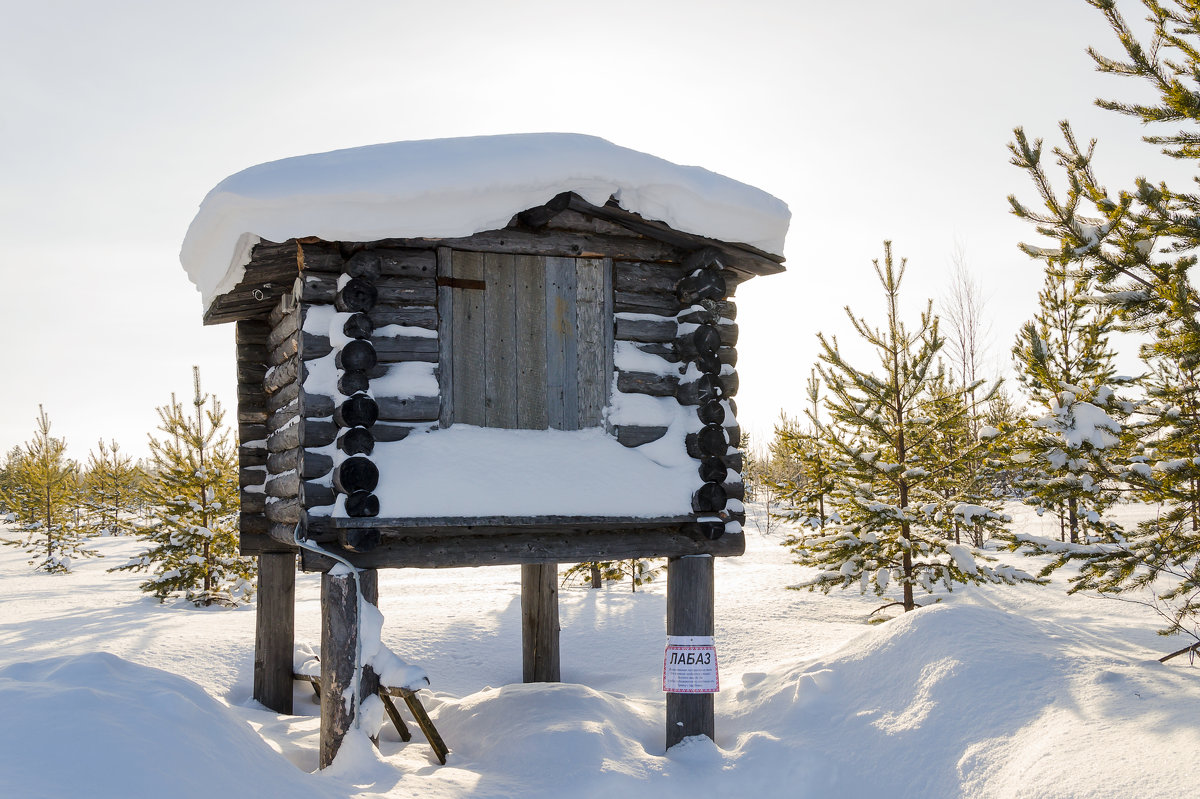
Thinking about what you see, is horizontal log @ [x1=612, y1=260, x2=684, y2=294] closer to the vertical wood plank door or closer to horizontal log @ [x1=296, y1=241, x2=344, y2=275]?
the vertical wood plank door

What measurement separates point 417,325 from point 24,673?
10.7 ft

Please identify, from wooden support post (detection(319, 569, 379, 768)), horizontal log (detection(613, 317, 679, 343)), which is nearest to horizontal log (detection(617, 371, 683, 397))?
horizontal log (detection(613, 317, 679, 343))

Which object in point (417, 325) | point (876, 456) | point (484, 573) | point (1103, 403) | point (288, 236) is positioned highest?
point (288, 236)

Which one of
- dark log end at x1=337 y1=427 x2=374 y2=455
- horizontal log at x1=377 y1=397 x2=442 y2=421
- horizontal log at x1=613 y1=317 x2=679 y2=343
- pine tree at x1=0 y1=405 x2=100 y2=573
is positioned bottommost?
pine tree at x1=0 y1=405 x2=100 y2=573

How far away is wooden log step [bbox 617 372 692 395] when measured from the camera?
673 centimetres

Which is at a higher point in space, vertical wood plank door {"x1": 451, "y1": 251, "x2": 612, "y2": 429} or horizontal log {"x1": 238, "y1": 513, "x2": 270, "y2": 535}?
vertical wood plank door {"x1": 451, "y1": 251, "x2": 612, "y2": 429}

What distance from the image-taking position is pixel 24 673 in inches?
196

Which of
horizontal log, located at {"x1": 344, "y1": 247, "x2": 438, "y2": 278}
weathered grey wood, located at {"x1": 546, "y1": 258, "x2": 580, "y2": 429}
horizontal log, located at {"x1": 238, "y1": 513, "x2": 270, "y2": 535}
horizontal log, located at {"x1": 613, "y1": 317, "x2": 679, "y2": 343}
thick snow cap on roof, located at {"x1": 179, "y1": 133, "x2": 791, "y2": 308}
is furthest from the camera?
horizontal log, located at {"x1": 238, "y1": 513, "x2": 270, "y2": 535}

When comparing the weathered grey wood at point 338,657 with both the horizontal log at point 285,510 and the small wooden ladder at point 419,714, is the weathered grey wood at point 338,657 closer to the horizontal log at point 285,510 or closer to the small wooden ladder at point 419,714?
the small wooden ladder at point 419,714

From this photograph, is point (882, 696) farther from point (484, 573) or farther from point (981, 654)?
point (484, 573)

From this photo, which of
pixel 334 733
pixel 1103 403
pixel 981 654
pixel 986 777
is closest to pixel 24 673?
pixel 334 733

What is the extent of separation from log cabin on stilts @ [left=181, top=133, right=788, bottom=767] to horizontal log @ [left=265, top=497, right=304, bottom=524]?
7 centimetres

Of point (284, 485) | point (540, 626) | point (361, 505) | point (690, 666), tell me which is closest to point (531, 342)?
point (361, 505)

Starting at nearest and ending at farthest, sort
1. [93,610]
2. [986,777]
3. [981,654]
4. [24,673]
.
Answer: [24,673], [986,777], [981,654], [93,610]
